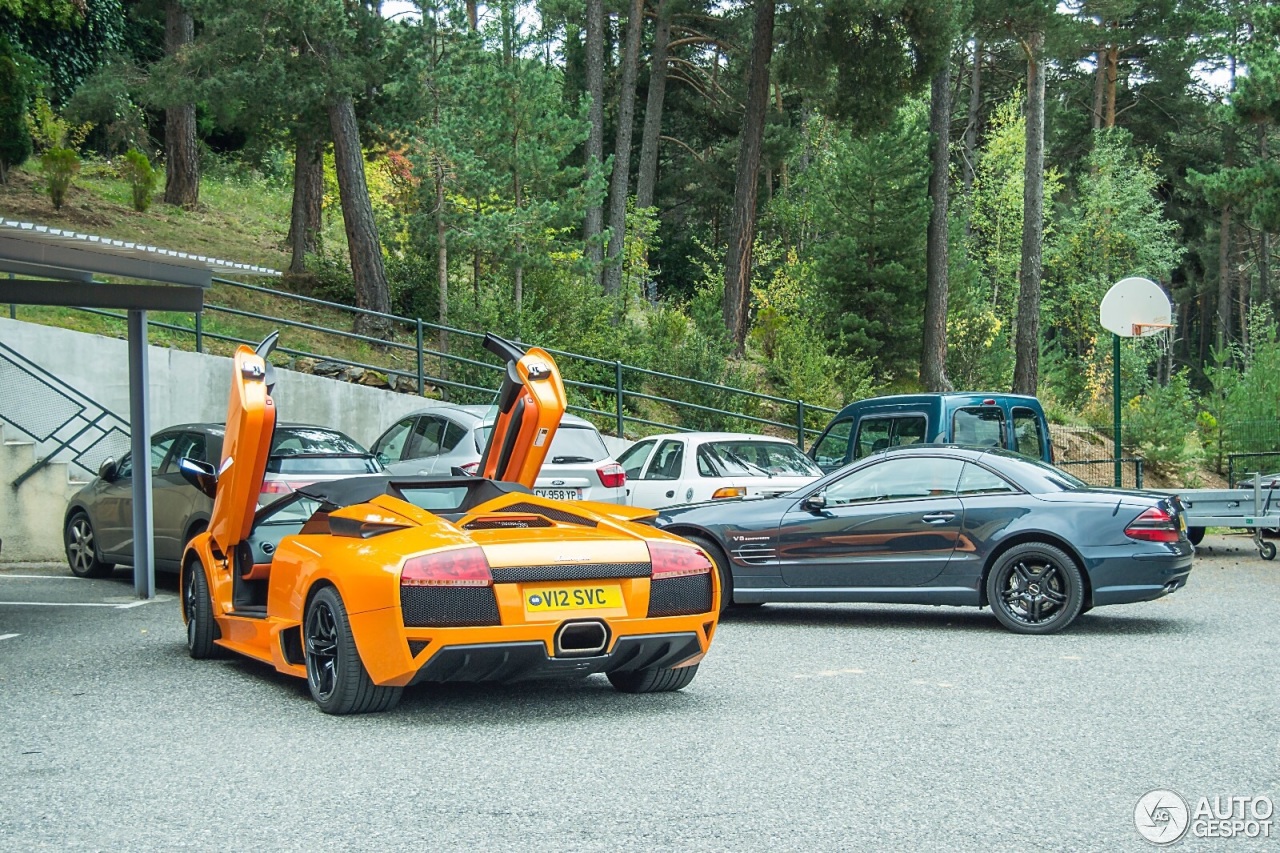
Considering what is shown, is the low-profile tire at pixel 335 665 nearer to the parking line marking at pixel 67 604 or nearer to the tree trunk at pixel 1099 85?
the parking line marking at pixel 67 604

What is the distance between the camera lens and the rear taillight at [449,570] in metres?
6.37

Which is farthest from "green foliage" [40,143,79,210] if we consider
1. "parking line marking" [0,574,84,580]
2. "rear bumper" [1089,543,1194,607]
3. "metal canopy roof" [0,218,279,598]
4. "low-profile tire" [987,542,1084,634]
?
"rear bumper" [1089,543,1194,607]

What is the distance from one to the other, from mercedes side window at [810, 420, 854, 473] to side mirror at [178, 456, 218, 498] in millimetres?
8617

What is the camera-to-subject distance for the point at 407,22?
22484 mm

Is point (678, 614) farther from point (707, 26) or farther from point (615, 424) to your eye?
point (707, 26)

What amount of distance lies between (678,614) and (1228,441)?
21842 mm

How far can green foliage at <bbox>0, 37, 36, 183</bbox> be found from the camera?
26.8 metres

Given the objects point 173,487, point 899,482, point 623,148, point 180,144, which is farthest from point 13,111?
point 899,482

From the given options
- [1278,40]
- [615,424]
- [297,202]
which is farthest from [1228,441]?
[297,202]

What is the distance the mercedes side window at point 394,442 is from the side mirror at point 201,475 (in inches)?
217

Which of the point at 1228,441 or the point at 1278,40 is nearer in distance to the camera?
the point at 1278,40

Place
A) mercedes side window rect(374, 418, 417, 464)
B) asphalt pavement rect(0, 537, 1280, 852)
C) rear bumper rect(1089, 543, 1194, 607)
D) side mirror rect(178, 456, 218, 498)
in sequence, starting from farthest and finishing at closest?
A: mercedes side window rect(374, 418, 417, 464) → rear bumper rect(1089, 543, 1194, 607) → side mirror rect(178, 456, 218, 498) → asphalt pavement rect(0, 537, 1280, 852)

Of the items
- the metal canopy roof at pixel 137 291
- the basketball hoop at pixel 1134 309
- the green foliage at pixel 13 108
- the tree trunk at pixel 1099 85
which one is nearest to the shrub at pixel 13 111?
A: the green foliage at pixel 13 108

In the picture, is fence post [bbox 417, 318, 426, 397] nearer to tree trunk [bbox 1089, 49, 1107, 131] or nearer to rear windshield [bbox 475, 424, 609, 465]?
rear windshield [bbox 475, 424, 609, 465]
